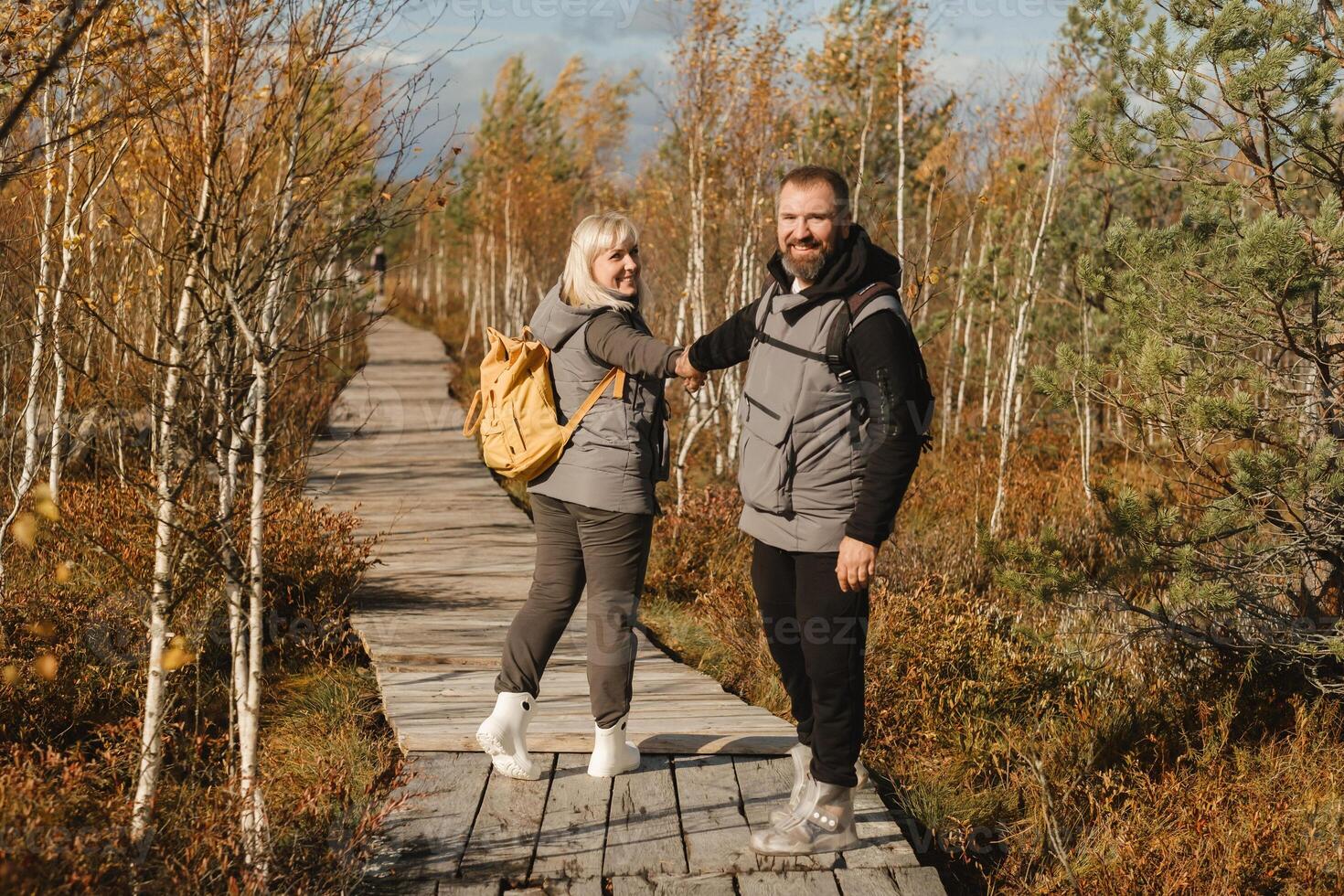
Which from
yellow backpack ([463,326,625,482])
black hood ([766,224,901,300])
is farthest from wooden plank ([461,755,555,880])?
black hood ([766,224,901,300])

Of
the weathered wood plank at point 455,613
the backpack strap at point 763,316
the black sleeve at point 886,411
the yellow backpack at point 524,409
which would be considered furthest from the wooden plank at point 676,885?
the backpack strap at point 763,316

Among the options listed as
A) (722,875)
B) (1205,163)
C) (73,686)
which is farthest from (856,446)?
(73,686)

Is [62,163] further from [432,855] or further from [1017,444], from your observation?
[1017,444]

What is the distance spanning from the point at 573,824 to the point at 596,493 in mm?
999

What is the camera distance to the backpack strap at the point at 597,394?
11.3ft

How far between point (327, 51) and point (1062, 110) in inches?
234

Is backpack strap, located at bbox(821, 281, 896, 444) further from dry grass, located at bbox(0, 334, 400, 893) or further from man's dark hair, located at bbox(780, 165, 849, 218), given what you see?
dry grass, located at bbox(0, 334, 400, 893)

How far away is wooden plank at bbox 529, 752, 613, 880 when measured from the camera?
319 centimetres

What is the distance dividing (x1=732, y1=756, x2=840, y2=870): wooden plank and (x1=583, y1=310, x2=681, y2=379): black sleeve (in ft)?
4.57

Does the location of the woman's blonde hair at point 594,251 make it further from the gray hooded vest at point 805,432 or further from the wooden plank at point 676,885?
the wooden plank at point 676,885

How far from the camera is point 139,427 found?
31.3 ft

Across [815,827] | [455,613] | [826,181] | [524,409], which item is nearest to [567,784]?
[815,827]

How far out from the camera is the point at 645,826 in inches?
135

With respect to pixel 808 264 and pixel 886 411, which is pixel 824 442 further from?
pixel 808 264
